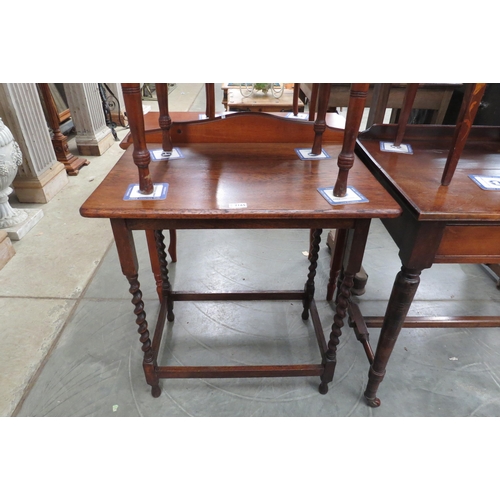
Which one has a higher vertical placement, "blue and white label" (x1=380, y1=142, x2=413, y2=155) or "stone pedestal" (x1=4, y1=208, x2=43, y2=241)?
"blue and white label" (x1=380, y1=142, x2=413, y2=155)

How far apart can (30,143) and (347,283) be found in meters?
2.79

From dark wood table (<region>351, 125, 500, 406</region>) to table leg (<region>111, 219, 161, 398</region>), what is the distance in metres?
0.87

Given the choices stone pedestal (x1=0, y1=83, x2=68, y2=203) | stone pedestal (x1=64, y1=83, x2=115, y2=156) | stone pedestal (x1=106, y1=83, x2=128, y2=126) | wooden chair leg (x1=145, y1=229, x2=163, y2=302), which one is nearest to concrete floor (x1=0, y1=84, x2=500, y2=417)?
wooden chair leg (x1=145, y1=229, x2=163, y2=302)

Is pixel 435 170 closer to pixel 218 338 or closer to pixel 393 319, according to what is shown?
pixel 393 319

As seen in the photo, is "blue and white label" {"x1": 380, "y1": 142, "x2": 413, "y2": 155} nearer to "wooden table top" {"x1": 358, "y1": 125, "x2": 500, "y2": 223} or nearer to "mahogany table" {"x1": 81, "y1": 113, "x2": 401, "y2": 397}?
"wooden table top" {"x1": 358, "y1": 125, "x2": 500, "y2": 223}

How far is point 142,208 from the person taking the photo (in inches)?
Result: 39.1

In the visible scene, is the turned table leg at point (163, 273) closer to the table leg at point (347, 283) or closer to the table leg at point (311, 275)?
the table leg at point (311, 275)


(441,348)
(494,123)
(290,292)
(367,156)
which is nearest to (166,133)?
(367,156)

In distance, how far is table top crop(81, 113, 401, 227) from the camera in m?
1.00

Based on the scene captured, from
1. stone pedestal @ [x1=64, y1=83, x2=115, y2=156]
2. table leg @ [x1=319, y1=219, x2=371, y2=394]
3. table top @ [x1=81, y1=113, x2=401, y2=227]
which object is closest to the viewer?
table top @ [x1=81, y1=113, x2=401, y2=227]

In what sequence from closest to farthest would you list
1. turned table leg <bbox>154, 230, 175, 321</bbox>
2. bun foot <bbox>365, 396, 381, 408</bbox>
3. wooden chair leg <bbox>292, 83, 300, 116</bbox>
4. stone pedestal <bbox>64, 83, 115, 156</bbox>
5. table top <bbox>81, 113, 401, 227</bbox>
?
table top <bbox>81, 113, 401, 227</bbox> < bun foot <bbox>365, 396, 381, 408</bbox> < turned table leg <bbox>154, 230, 175, 321</bbox> < wooden chair leg <bbox>292, 83, 300, 116</bbox> < stone pedestal <bbox>64, 83, 115, 156</bbox>

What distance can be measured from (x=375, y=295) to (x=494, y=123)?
1.42 meters

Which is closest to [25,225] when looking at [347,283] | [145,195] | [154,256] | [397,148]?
[154,256]

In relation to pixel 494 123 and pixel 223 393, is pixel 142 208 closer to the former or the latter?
pixel 223 393
